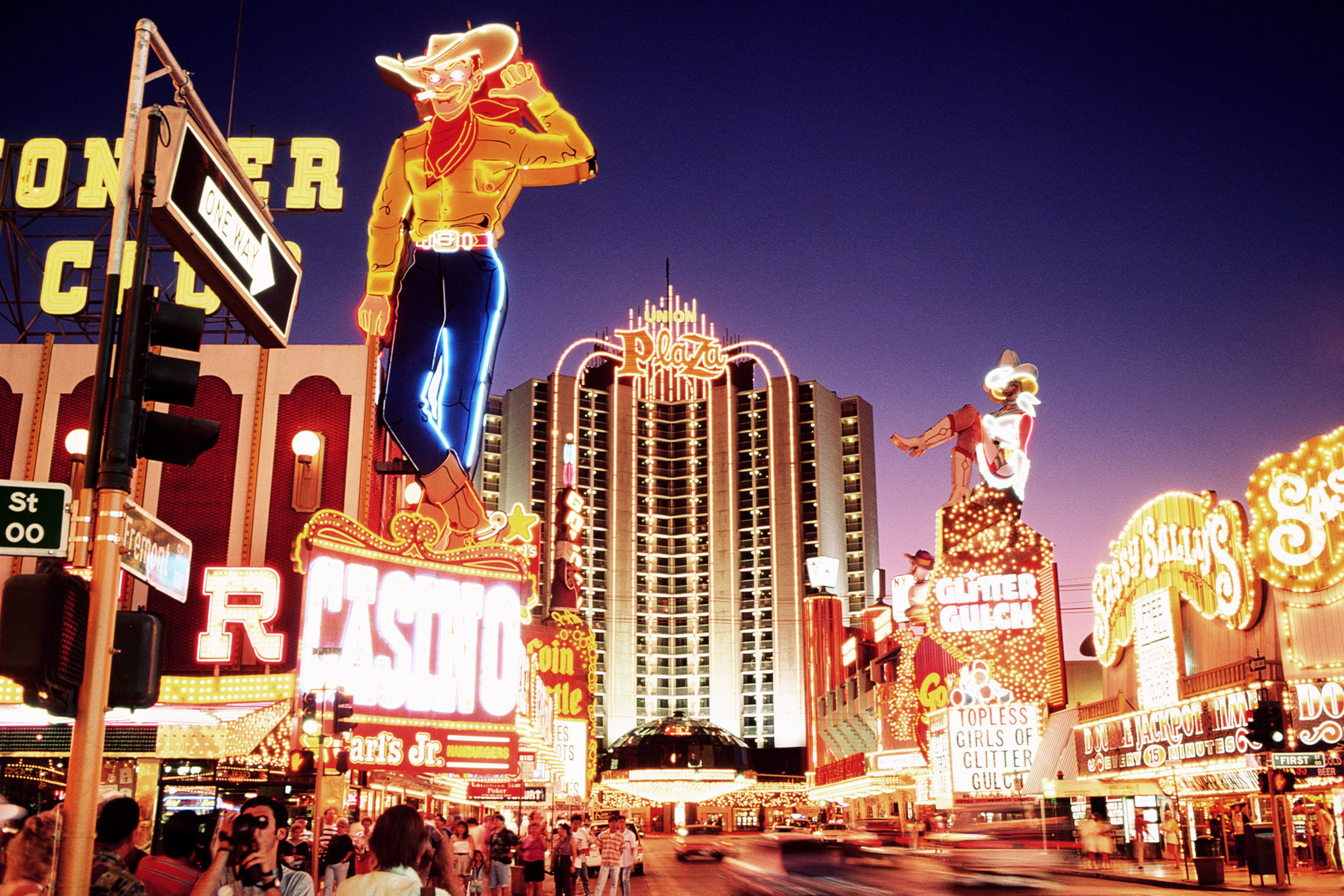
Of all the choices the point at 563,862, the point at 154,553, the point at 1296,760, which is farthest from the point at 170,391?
the point at 1296,760

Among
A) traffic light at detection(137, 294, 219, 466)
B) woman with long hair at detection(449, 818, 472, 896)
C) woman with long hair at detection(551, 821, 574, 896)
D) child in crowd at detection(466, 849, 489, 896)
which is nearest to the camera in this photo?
traffic light at detection(137, 294, 219, 466)

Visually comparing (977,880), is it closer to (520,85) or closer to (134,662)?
(134,662)

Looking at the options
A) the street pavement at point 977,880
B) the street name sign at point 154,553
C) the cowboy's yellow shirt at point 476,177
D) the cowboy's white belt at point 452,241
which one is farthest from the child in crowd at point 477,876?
the street name sign at point 154,553

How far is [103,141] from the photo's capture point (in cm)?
3228

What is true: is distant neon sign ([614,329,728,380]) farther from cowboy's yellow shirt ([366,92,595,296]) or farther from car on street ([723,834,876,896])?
car on street ([723,834,876,896])

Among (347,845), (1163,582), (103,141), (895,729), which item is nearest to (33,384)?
(103,141)

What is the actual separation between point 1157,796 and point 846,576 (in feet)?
345

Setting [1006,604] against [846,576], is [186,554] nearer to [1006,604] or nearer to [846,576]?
[1006,604]

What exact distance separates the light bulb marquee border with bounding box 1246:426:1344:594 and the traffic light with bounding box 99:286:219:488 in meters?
25.6

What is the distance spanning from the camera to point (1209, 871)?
24734mm

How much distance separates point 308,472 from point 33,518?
76.2 ft

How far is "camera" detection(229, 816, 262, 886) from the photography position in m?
6.60

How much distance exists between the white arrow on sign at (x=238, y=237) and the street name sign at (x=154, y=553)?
1513 millimetres

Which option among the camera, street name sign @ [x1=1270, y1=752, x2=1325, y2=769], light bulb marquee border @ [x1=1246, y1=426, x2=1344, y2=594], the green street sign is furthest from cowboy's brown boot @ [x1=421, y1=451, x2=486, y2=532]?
the green street sign
